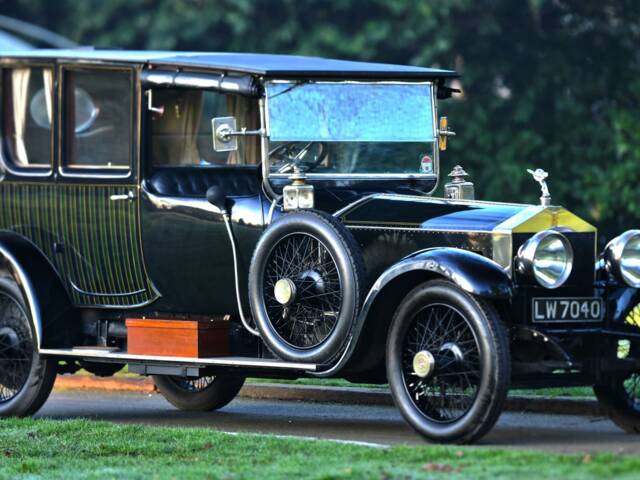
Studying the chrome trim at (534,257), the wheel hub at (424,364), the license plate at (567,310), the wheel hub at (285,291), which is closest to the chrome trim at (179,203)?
the wheel hub at (285,291)

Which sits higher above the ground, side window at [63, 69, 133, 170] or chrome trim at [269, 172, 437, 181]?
side window at [63, 69, 133, 170]

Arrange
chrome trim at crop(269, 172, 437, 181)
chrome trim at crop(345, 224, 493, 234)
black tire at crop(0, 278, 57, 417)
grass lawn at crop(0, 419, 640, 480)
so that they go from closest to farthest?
grass lawn at crop(0, 419, 640, 480)
chrome trim at crop(345, 224, 493, 234)
chrome trim at crop(269, 172, 437, 181)
black tire at crop(0, 278, 57, 417)

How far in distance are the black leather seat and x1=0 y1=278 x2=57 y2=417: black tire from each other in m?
1.22

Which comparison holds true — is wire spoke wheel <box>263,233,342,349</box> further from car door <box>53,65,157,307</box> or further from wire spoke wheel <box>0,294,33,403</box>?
wire spoke wheel <box>0,294,33,403</box>

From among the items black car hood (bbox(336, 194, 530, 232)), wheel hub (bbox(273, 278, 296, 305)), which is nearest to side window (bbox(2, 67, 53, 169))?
wheel hub (bbox(273, 278, 296, 305))

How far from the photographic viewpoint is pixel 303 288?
9.40 meters

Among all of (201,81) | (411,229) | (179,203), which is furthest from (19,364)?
(411,229)

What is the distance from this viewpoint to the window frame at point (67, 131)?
1050cm

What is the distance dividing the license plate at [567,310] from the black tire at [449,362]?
0.37m

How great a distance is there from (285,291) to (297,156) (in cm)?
106

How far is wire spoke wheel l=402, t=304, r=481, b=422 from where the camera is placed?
8.59 meters

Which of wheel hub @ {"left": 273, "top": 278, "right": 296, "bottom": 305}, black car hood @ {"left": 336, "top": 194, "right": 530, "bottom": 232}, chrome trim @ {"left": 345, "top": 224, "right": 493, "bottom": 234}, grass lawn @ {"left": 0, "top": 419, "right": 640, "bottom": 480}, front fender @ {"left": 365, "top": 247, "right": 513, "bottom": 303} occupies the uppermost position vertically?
black car hood @ {"left": 336, "top": 194, "right": 530, "bottom": 232}

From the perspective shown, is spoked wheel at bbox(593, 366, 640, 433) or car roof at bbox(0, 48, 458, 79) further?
car roof at bbox(0, 48, 458, 79)

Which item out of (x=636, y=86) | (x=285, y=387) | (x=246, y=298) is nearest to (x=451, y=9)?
(x=636, y=86)
